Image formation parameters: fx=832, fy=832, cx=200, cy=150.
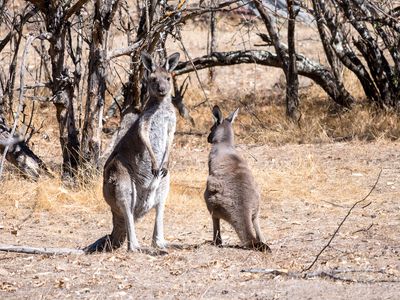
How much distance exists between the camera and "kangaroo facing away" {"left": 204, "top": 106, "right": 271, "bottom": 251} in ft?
21.6

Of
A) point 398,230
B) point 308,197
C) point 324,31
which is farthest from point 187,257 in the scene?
point 324,31

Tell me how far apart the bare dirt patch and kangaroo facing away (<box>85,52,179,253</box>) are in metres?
0.30

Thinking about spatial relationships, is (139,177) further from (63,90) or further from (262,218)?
(63,90)

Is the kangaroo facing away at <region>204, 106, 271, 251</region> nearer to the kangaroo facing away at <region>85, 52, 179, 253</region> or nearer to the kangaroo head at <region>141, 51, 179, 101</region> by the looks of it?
the kangaroo facing away at <region>85, 52, 179, 253</region>

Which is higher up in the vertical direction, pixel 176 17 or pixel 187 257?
pixel 176 17

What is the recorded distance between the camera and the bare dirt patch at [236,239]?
5.55 meters

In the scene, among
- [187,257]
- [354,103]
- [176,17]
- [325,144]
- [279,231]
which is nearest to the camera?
[187,257]

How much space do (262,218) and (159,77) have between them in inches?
76.5

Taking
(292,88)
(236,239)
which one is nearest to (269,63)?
(292,88)

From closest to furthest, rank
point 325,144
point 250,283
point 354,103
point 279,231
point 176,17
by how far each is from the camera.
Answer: point 250,283, point 279,231, point 176,17, point 325,144, point 354,103

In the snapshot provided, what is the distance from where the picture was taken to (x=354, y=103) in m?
12.7

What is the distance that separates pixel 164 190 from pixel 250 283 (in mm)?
1714

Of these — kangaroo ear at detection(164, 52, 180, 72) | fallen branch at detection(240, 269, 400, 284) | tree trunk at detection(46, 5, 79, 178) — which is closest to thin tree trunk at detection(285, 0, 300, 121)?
tree trunk at detection(46, 5, 79, 178)

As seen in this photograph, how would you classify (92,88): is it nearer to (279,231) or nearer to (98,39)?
(98,39)
